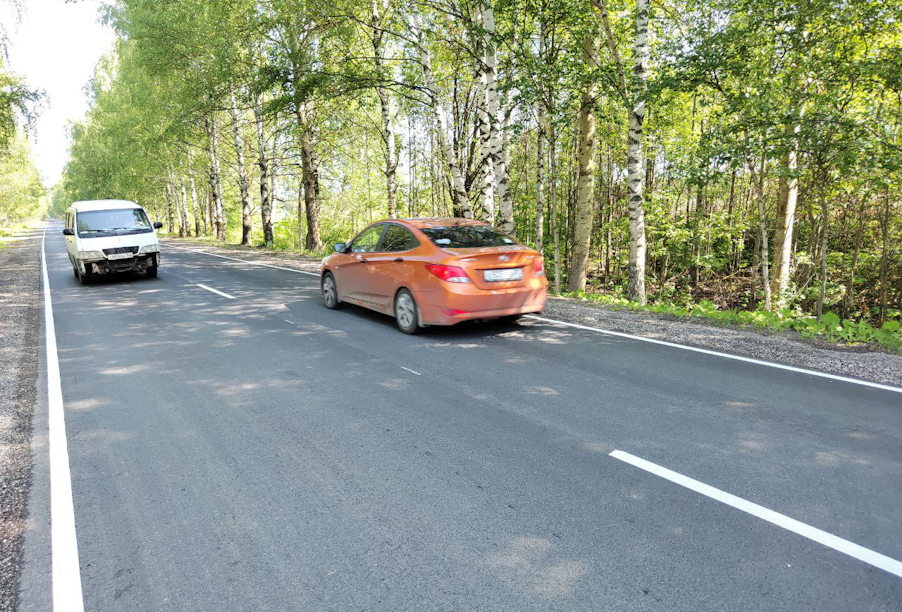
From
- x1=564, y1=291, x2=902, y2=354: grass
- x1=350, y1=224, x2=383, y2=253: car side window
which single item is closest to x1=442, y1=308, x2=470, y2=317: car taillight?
x1=350, y1=224, x2=383, y2=253: car side window

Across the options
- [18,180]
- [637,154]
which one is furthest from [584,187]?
[18,180]

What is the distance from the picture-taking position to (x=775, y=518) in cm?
298

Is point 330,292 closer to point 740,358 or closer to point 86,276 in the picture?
point 740,358

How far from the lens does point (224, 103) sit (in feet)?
88.5

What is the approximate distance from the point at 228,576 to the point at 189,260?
2004cm

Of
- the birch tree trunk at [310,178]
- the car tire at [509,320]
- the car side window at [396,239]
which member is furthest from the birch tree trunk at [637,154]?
the birch tree trunk at [310,178]

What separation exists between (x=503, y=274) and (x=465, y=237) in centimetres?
88

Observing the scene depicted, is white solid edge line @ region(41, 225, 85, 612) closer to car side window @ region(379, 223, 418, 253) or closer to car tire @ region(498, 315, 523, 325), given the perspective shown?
car side window @ region(379, 223, 418, 253)

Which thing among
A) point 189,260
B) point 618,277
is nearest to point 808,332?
point 618,277

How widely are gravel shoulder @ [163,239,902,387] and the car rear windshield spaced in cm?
184

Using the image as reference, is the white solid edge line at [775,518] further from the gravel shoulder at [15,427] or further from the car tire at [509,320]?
the car tire at [509,320]

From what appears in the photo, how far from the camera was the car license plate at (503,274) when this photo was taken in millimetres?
7156

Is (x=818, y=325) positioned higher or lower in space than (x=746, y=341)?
higher

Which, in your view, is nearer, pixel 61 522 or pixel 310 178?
pixel 61 522
